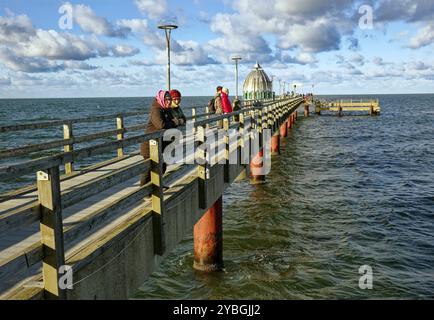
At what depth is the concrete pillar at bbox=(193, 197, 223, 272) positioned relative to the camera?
10352 mm

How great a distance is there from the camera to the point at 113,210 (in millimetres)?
4617

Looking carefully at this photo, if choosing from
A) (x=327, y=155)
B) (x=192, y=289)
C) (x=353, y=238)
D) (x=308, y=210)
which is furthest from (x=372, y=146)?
(x=192, y=289)

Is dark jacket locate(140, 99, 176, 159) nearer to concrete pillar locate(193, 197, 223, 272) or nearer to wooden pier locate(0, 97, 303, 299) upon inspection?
wooden pier locate(0, 97, 303, 299)

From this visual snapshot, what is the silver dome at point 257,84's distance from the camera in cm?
9250

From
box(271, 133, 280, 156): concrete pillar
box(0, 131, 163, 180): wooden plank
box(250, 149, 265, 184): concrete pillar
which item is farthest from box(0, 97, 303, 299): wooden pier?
box(271, 133, 280, 156): concrete pillar

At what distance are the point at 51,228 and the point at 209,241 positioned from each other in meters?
7.17

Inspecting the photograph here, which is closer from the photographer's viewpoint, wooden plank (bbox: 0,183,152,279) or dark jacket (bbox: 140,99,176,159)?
wooden plank (bbox: 0,183,152,279)

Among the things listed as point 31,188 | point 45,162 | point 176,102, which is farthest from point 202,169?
point 45,162

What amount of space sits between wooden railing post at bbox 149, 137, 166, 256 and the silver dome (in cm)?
8775

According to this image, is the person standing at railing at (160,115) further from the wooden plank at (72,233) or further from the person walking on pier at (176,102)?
the wooden plank at (72,233)

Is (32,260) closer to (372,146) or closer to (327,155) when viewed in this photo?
(327,155)

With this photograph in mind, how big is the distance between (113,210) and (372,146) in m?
34.1

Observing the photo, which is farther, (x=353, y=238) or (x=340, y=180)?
(x=340, y=180)
